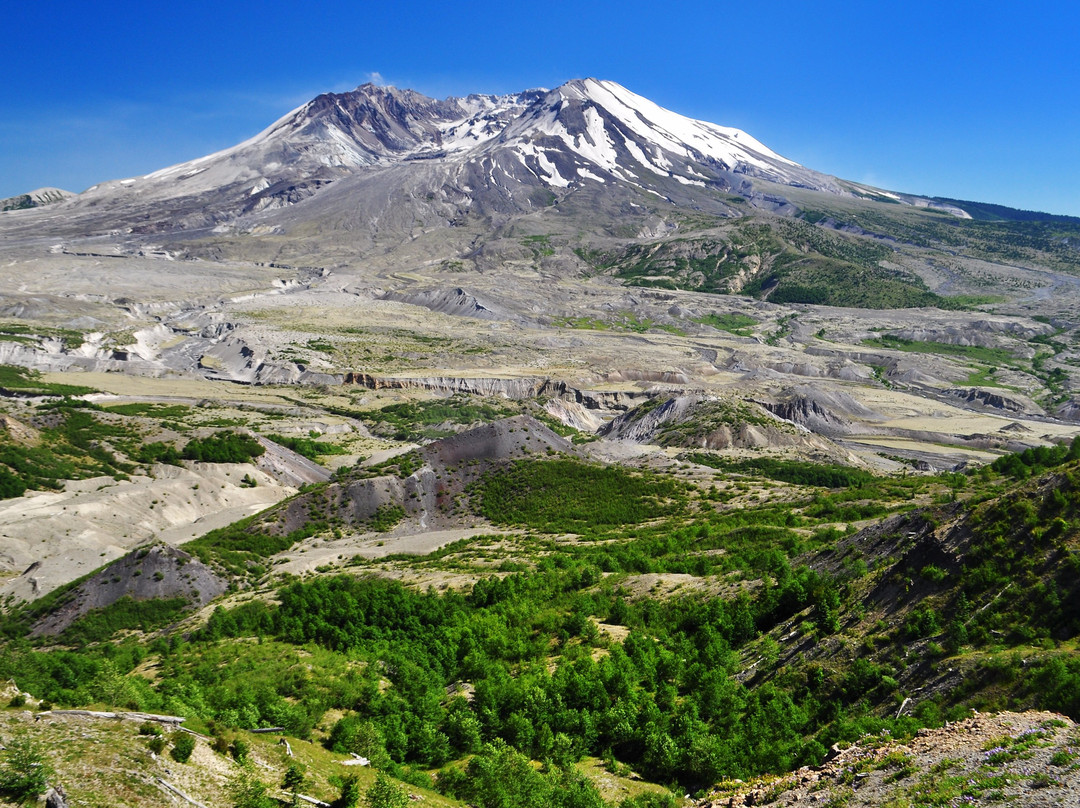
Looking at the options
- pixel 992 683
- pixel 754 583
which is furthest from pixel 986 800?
pixel 754 583

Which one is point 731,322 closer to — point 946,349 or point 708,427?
point 946,349

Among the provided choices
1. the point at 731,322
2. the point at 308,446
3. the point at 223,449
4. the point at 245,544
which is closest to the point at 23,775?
the point at 245,544

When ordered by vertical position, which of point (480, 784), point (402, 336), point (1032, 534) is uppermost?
point (402, 336)

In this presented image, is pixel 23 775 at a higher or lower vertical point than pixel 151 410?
lower

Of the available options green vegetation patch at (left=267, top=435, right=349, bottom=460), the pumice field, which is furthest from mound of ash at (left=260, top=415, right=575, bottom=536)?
green vegetation patch at (left=267, top=435, right=349, bottom=460)

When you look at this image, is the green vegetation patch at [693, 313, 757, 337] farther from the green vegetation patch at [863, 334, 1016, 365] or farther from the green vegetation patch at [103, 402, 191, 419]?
the green vegetation patch at [103, 402, 191, 419]

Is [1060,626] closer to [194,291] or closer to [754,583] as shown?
[754,583]

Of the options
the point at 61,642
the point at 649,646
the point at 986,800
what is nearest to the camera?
the point at 986,800

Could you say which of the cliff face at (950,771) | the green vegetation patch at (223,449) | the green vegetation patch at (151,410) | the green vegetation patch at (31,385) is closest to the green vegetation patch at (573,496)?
the green vegetation patch at (223,449)
